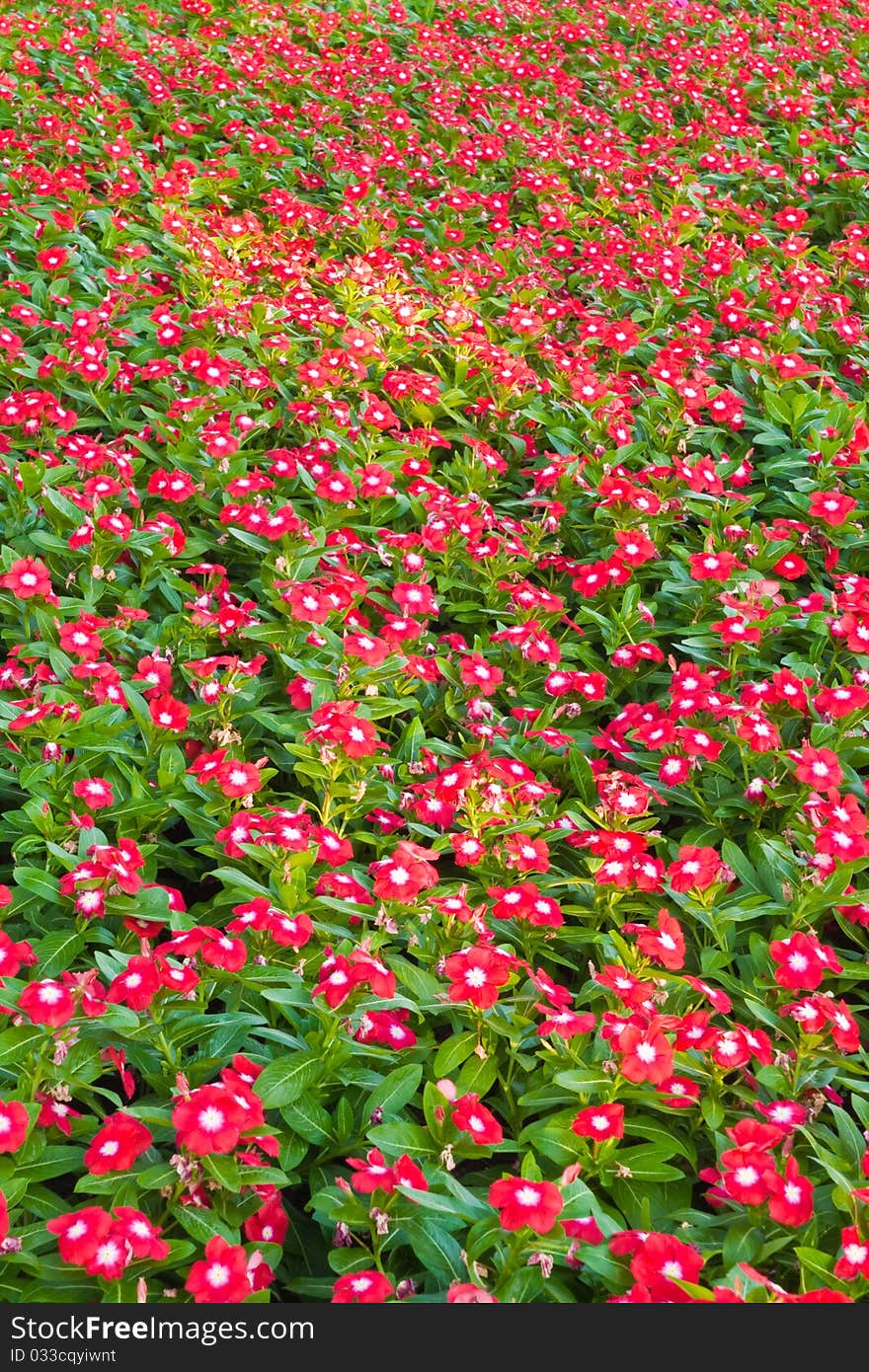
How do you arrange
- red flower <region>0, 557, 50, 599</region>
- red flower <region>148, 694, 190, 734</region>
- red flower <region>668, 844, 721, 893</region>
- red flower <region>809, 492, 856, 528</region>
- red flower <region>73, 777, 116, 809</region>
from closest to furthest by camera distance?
1. red flower <region>668, 844, 721, 893</region>
2. red flower <region>73, 777, 116, 809</region>
3. red flower <region>148, 694, 190, 734</region>
4. red flower <region>0, 557, 50, 599</region>
5. red flower <region>809, 492, 856, 528</region>

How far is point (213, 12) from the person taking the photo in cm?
788

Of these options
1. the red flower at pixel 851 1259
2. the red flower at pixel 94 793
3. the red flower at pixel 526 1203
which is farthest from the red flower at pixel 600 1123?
the red flower at pixel 94 793

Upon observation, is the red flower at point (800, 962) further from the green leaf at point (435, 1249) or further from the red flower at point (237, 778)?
the red flower at point (237, 778)

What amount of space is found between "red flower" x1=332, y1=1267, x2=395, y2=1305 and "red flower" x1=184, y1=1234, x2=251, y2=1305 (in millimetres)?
141

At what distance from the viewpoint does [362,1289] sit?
179 cm

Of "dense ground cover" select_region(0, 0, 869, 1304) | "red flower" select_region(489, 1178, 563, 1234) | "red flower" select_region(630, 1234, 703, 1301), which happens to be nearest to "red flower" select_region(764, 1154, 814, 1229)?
"dense ground cover" select_region(0, 0, 869, 1304)

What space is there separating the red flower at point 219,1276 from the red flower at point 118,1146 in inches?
8.7

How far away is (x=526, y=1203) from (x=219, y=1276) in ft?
1.55

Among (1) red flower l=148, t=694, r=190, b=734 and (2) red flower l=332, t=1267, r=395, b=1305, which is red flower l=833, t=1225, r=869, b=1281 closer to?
(2) red flower l=332, t=1267, r=395, b=1305

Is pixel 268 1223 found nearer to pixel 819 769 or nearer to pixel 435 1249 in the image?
pixel 435 1249

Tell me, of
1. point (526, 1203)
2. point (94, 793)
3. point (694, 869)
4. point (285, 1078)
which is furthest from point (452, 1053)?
point (94, 793)

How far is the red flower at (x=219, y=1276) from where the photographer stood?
1.74 m

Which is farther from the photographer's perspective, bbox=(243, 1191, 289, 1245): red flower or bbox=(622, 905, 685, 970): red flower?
bbox=(622, 905, 685, 970): red flower

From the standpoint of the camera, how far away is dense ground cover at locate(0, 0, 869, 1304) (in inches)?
78.4
